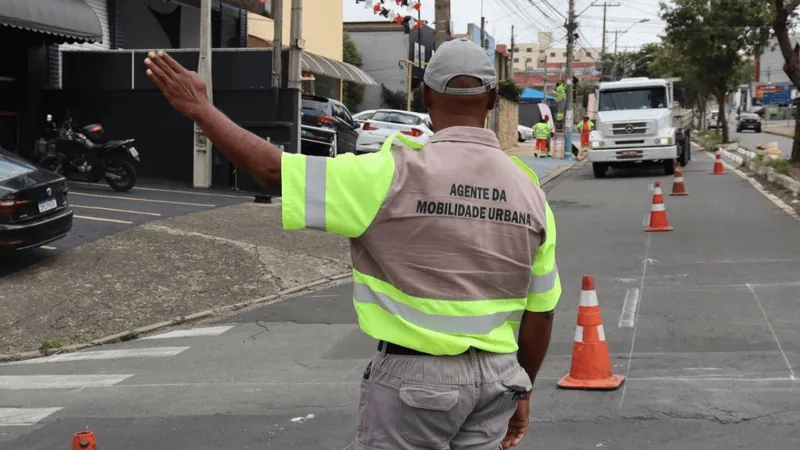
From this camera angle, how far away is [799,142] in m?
23.7

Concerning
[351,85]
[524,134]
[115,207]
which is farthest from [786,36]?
[524,134]

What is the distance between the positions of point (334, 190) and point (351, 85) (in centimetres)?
4729

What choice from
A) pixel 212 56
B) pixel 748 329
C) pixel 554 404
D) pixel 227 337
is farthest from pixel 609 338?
pixel 212 56

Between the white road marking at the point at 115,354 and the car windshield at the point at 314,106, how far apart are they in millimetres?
15069

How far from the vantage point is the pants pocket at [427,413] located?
2516 mm

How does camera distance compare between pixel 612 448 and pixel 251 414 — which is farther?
pixel 251 414

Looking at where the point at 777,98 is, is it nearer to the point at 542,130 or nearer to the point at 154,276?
the point at 542,130

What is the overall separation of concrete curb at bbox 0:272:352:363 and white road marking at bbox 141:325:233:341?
27 cm

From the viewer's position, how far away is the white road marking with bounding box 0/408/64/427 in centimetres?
661

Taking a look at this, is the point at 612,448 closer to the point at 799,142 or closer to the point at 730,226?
the point at 730,226

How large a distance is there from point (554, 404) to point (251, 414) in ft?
6.64

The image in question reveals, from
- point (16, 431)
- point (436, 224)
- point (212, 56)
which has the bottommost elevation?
point (16, 431)

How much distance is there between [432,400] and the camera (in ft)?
8.24

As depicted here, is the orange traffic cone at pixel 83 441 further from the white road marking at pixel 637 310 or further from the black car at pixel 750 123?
the black car at pixel 750 123
